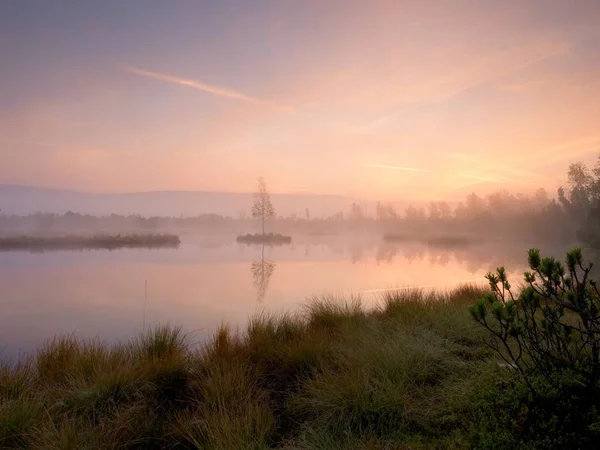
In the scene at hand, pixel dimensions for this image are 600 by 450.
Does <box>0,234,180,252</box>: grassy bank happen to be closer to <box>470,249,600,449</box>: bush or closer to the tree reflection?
the tree reflection

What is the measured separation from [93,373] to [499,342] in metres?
4.91

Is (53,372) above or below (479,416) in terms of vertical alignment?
below

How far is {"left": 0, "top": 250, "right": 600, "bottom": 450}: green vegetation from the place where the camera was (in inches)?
115

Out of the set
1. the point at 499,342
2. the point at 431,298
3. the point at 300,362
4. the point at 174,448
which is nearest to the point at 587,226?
the point at 431,298

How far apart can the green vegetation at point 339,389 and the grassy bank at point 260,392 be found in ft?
0.05

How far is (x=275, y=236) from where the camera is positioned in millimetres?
54750

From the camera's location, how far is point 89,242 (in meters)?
40.4

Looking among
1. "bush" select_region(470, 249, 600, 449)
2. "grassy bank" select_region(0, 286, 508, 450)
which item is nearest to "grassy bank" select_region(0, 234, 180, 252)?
"grassy bank" select_region(0, 286, 508, 450)

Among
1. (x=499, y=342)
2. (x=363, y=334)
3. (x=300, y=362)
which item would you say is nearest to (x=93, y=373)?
(x=300, y=362)

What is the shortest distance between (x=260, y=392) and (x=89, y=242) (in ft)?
137

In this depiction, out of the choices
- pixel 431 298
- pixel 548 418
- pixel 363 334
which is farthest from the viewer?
pixel 431 298

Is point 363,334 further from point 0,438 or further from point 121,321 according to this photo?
point 121,321

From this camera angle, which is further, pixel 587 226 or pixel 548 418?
pixel 587 226

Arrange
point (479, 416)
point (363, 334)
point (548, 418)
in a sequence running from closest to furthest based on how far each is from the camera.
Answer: point (548, 418), point (479, 416), point (363, 334)
